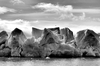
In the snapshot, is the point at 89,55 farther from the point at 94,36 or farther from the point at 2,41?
the point at 2,41

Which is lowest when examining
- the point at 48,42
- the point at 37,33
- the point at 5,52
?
the point at 5,52

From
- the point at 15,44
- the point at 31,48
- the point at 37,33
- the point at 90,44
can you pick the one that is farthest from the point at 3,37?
the point at 90,44

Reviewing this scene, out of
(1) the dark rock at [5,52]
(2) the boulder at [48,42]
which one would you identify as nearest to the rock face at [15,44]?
(1) the dark rock at [5,52]

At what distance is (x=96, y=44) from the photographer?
146ft

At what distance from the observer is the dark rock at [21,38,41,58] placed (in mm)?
40656

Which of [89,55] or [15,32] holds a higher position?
[15,32]

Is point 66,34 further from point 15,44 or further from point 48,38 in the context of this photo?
point 15,44

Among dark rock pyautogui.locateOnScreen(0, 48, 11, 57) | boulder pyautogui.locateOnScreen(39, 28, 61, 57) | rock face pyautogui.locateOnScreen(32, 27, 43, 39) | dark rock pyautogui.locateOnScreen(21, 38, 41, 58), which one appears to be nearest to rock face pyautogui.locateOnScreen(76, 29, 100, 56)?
boulder pyautogui.locateOnScreen(39, 28, 61, 57)

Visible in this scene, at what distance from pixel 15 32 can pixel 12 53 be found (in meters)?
4.23

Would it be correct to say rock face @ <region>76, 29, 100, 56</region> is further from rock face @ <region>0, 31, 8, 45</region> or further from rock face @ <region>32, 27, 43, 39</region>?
rock face @ <region>0, 31, 8, 45</region>

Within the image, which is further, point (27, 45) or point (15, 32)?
point (15, 32)

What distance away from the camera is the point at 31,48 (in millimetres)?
40719

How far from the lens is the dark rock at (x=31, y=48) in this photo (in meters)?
40.7

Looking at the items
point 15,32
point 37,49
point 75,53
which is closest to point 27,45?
point 37,49
